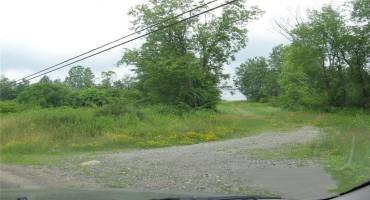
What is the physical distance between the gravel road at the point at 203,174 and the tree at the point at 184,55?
33344 millimetres

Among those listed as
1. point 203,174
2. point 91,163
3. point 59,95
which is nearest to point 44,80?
point 59,95

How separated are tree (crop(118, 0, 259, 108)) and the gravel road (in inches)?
1313

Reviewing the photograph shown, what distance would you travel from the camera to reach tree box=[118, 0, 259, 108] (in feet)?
177

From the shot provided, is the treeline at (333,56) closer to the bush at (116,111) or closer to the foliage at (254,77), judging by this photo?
the bush at (116,111)

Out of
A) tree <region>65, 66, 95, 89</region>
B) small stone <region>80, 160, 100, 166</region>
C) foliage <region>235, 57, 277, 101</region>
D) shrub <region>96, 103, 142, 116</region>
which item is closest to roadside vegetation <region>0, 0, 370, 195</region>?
shrub <region>96, 103, 142, 116</region>

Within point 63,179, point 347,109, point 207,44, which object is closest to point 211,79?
point 207,44

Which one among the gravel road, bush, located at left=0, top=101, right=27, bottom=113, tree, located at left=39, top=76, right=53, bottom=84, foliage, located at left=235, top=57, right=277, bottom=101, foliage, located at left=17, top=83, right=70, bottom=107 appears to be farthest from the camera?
foliage, located at left=235, top=57, right=277, bottom=101

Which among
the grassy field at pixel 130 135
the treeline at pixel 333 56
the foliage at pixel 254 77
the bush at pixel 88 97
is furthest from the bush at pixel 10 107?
the foliage at pixel 254 77

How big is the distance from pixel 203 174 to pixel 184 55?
4077 cm

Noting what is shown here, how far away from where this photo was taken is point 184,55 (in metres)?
55.1

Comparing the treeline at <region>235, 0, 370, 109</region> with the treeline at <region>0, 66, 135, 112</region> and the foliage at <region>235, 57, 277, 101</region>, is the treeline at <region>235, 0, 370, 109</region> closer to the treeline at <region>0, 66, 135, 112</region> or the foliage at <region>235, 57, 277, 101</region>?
the treeline at <region>0, 66, 135, 112</region>

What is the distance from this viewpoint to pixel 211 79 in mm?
56719

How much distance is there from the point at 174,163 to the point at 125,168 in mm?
1840

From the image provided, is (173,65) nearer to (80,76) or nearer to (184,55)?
(184,55)
